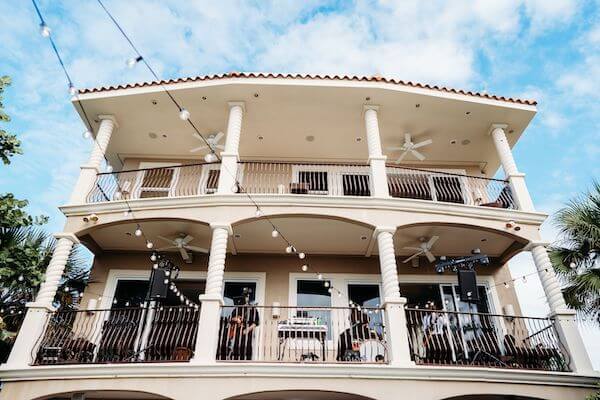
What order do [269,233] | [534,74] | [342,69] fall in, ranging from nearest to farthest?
[269,233] → [342,69] → [534,74]

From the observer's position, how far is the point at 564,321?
281 inches

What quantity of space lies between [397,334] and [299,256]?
3363mm

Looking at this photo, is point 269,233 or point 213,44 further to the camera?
point 269,233

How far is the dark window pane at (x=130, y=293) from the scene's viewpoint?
9.38m

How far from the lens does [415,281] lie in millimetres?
9680

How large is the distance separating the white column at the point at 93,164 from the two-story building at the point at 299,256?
0.12ft

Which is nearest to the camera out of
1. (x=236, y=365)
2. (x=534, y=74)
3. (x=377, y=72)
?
(x=236, y=365)

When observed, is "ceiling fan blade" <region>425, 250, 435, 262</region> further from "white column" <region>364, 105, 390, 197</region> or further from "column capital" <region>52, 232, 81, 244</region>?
"column capital" <region>52, 232, 81, 244</region>

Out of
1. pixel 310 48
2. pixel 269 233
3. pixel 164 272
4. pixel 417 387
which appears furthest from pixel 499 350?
pixel 310 48

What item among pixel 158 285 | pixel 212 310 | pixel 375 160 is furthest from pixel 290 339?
pixel 375 160

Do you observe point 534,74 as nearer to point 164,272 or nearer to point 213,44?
point 213,44

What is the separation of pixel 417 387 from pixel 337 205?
3615 millimetres

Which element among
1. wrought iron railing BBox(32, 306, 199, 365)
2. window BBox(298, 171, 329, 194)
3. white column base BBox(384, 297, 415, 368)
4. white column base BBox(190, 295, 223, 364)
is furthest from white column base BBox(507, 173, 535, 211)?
wrought iron railing BBox(32, 306, 199, 365)

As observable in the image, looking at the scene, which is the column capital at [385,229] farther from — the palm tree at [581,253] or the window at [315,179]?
the palm tree at [581,253]
